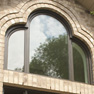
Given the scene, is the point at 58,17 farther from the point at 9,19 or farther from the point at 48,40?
the point at 9,19

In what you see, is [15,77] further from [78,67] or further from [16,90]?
[78,67]

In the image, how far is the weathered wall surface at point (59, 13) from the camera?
10802mm

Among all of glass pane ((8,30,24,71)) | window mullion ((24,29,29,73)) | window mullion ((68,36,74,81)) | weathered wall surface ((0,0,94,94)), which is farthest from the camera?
window mullion ((68,36,74,81))

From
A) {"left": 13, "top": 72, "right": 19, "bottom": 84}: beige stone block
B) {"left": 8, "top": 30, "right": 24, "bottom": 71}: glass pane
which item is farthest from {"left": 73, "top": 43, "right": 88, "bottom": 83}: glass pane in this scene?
{"left": 13, "top": 72, "right": 19, "bottom": 84}: beige stone block

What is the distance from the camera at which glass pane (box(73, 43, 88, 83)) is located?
12.2m

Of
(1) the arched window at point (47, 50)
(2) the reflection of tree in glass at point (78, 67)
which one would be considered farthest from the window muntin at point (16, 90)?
(2) the reflection of tree in glass at point (78, 67)

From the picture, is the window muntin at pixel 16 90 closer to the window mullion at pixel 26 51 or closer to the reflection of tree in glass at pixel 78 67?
the window mullion at pixel 26 51

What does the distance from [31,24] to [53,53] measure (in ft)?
4.21

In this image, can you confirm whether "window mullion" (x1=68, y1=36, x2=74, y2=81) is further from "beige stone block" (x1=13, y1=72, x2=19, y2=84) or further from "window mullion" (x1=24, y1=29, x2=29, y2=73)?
"beige stone block" (x1=13, y1=72, x2=19, y2=84)

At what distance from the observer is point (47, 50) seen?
11.9 metres

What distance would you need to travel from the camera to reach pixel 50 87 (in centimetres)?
1119

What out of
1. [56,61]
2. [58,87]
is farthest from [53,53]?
[58,87]

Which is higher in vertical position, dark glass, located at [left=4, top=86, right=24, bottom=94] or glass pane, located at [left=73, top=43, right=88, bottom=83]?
glass pane, located at [left=73, top=43, right=88, bottom=83]

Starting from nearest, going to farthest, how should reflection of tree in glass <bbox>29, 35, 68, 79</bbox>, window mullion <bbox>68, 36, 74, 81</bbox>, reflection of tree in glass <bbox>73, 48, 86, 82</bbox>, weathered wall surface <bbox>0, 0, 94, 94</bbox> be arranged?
weathered wall surface <bbox>0, 0, 94, 94</bbox> → reflection of tree in glass <bbox>29, 35, 68, 79</bbox> → window mullion <bbox>68, 36, 74, 81</bbox> → reflection of tree in glass <bbox>73, 48, 86, 82</bbox>
